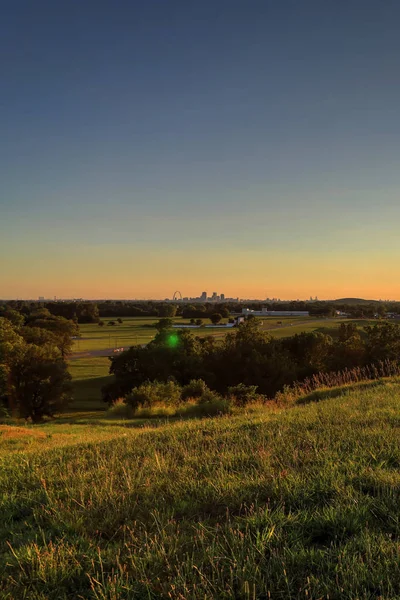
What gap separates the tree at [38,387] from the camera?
36.5 m

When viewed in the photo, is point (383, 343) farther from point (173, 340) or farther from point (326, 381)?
point (326, 381)

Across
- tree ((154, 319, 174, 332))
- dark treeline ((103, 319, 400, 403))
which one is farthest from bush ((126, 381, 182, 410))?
tree ((154, 319, 174, 332))

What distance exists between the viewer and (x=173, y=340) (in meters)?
43.2

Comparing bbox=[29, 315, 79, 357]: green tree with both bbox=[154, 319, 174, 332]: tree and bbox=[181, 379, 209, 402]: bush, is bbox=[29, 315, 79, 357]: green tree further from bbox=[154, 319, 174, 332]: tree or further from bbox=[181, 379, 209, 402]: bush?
bbox=[181, 379, 209, 402]: bush

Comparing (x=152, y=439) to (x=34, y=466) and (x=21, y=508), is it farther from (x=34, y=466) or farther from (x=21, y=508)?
(x=21, y=508)

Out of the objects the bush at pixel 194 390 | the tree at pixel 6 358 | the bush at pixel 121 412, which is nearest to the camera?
the bush at pixel 121 412

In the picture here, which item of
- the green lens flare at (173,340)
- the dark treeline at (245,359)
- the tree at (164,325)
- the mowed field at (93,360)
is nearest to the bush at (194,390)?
the dark treeline at (245,359)

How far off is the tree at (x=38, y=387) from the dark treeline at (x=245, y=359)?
5587 millimetres

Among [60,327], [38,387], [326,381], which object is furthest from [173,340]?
[60,327]

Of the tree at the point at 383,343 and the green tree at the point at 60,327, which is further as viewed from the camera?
the green tree at the point at 60,327

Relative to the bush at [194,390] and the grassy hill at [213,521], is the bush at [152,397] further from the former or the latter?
the grassy hill at [213,521]

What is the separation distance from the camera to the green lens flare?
42378 millimetres

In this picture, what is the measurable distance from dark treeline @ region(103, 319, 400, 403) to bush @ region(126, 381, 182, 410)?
8.65 m

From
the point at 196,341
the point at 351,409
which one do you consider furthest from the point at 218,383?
the point at 351,409
